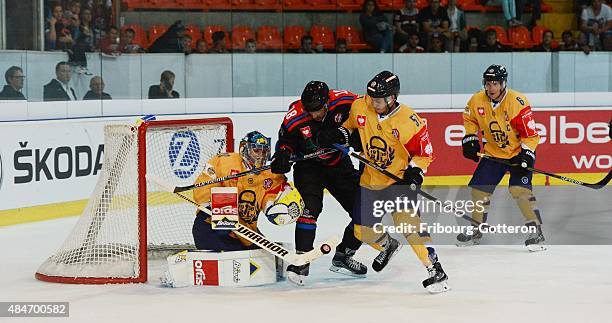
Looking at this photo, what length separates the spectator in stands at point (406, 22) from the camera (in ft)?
36.2

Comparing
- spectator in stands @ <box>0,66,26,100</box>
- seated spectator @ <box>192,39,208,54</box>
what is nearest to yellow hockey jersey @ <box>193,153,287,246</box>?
spectator in stands @ <box>0,66,26,100</box>

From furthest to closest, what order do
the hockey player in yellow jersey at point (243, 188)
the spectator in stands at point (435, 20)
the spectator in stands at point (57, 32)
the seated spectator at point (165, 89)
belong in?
the spectator in stands at point (435, 20)
the seated spectator at point (165, 89)
the spectator in stands at point (57, 32)
the hockey player in yellow jersey at point (243, 188)

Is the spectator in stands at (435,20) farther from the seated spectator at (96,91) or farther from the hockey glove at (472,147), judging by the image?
the hockey glove at (472,147)

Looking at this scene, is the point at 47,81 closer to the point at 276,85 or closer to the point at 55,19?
the point at 55,19

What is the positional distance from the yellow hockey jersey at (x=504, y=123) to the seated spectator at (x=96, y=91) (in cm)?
329

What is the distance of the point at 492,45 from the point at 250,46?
2.41 meters

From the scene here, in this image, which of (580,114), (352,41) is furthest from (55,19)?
(580,114)

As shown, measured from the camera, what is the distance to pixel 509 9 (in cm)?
1178

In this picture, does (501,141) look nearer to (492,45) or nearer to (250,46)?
(250,46)

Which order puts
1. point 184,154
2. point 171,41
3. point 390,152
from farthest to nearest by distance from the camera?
1. point 171,41
2. point 184,154
3. point 390,152

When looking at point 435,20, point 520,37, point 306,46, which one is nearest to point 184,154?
point 306,46

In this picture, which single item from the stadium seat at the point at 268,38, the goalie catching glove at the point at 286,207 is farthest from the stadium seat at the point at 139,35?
the goalie catching glove at the point at 286,207

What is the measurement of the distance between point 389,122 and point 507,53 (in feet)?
17.6

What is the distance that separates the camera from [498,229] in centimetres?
784
